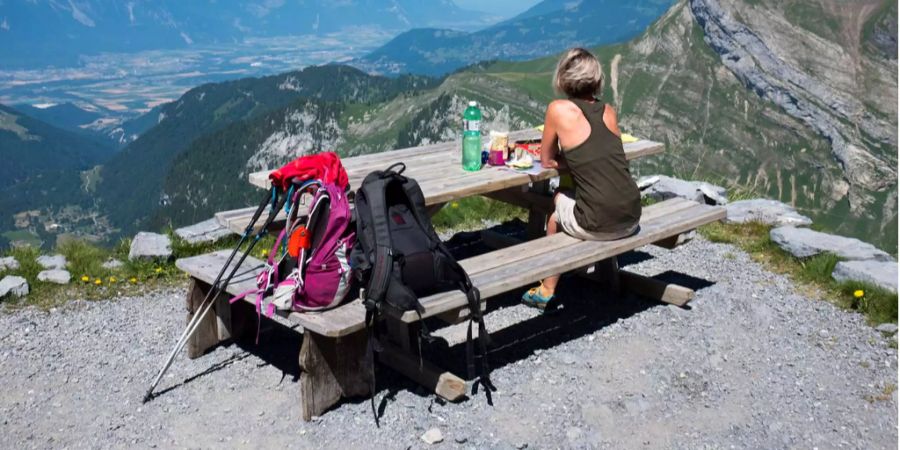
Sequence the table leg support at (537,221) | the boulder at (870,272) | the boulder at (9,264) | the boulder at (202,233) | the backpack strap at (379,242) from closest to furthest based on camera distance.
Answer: the backpack strap at (379,242)
the boulder at (870,272)
the boulder at (9,264)
the table leg support at (537,221)
the boulder at (202,233)

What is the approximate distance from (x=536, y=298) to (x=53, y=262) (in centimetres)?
624

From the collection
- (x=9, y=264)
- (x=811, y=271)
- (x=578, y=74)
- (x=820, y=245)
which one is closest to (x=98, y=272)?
(x=9, y=264)

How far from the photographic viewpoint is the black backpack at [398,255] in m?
6.18

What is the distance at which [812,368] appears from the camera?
25.4 ft

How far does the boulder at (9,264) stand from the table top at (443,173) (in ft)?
12.3

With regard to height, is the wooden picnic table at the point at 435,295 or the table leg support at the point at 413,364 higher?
the wooden picnic table at the point at 435,295

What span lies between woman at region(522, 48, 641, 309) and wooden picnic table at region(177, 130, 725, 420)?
23 centimetres

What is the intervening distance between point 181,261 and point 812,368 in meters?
6.14

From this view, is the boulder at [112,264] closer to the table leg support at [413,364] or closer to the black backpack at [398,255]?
the table leg support at [413,364]

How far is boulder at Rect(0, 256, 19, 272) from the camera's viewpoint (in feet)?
33.2

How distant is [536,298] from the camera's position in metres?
8.88

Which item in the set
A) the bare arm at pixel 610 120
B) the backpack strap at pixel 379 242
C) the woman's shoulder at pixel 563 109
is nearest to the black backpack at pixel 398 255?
the backpack strap at pixel 379 242

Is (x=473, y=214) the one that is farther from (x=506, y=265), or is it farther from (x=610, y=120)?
(x=506, y=265)

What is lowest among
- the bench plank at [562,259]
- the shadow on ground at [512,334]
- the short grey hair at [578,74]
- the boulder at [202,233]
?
the shadow on ground at [512,334]
